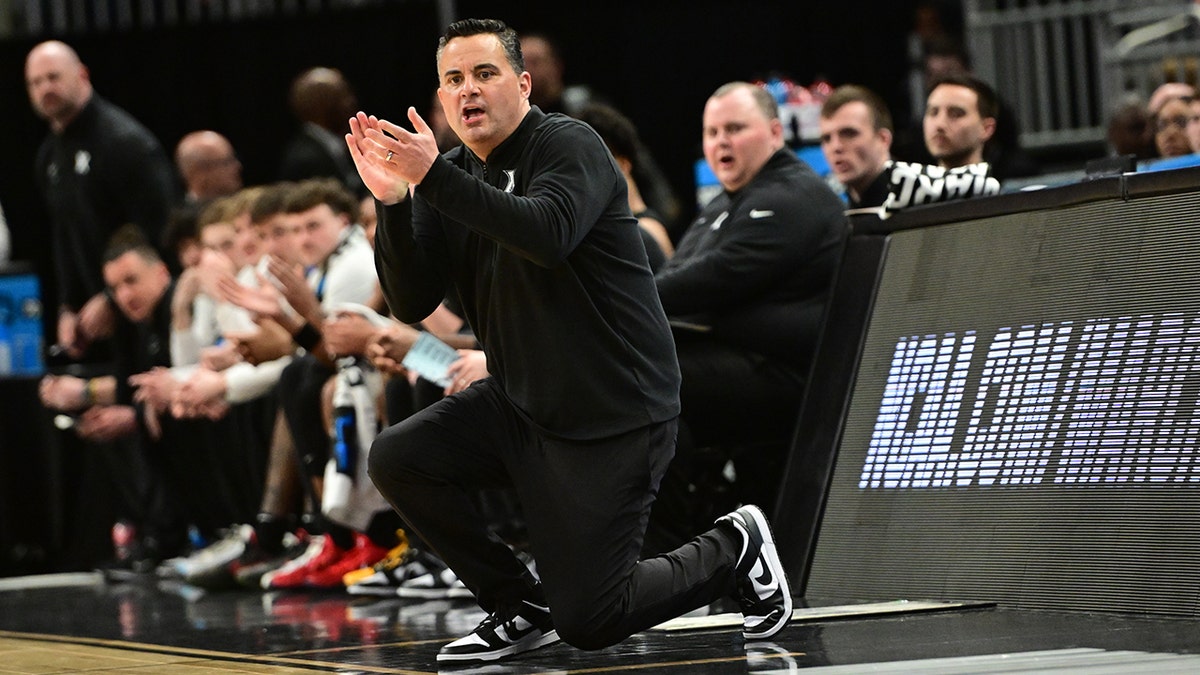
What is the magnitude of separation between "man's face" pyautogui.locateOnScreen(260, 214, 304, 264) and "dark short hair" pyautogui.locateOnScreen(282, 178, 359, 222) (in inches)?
2.0

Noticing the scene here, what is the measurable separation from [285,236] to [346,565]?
1.51 meters

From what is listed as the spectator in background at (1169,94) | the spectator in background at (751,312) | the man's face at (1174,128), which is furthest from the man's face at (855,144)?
the spectator in background at (1169,94)

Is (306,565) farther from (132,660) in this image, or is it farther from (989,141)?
(989,141)

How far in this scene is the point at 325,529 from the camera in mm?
7012

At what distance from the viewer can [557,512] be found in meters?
4.27

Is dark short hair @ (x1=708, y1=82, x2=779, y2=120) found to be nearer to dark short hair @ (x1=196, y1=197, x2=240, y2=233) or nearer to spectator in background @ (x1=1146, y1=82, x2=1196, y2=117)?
spectator in background @ (x1=1146, y1=82, x2=1196, y2=117)

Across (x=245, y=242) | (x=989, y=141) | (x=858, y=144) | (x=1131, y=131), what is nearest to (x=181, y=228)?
(x=245, y=242)

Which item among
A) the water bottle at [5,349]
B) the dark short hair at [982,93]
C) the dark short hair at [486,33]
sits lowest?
the water bottle at [5,349]

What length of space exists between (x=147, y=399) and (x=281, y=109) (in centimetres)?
362

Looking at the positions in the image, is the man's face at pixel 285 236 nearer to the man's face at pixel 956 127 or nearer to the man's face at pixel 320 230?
the man's face at pixel 320 230

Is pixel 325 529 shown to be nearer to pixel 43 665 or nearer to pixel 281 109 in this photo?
pixel 43 665

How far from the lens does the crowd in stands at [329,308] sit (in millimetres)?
5922

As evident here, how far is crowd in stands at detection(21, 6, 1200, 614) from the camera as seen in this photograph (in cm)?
592

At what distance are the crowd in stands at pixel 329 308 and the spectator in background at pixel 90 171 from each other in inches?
0.5
